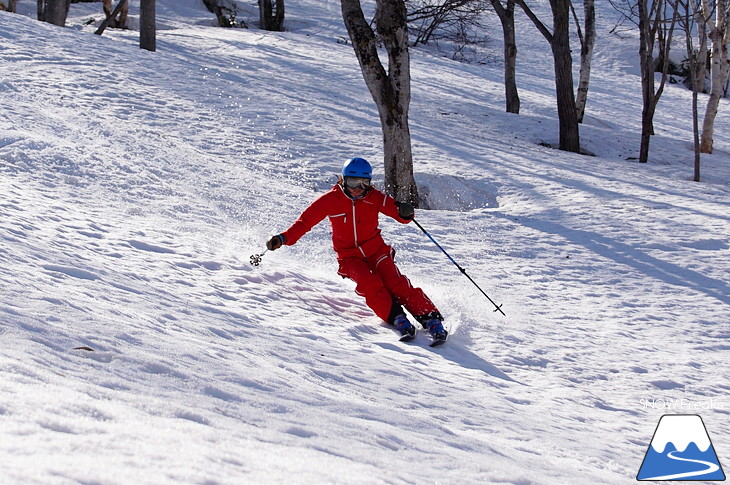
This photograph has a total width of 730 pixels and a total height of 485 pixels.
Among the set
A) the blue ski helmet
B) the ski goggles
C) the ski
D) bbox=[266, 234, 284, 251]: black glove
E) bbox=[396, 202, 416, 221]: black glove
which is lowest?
the ski

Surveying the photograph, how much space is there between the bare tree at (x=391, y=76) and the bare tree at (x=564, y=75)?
484cm

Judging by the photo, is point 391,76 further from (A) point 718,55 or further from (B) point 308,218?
(A) point 718,55

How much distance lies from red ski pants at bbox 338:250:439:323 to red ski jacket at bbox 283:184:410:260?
0.46 feet

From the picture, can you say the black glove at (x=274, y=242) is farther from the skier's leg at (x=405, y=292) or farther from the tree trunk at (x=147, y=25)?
the tree trunk at (x=147, y=25)

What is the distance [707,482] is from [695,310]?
12.0ft

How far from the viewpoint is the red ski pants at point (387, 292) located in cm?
584

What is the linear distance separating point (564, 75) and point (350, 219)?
8.83 m

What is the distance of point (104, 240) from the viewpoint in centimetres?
629

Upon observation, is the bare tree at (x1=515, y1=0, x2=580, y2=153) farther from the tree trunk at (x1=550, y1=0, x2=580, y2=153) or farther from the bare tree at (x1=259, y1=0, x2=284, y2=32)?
the bare tree at (x1=259, y1=0, x2=284, y2=32)

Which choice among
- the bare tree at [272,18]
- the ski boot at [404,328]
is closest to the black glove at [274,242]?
the ski boot at [404,328]

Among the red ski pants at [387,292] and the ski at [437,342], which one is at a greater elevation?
the red ski pants at [387,292]

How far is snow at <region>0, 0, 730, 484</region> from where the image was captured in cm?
284

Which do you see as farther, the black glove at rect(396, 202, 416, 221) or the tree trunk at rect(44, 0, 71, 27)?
the tree trunk at rect(44, 0, 71, 27)

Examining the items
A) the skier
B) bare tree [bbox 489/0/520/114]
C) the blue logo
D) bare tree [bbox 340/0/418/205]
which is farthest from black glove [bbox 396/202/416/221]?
bare tree [bbox 489/0/520/114]
